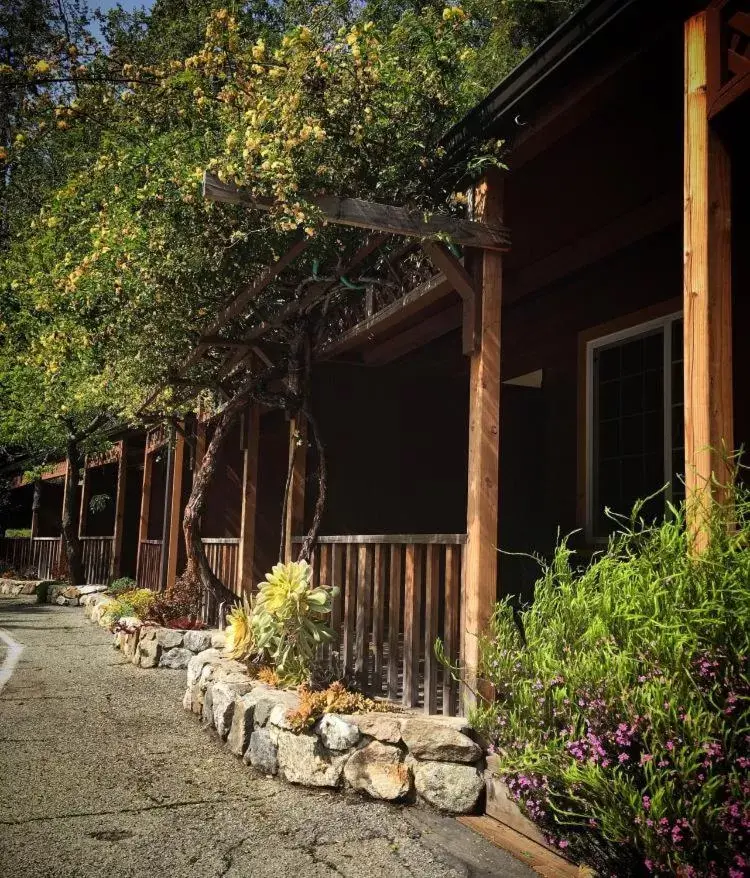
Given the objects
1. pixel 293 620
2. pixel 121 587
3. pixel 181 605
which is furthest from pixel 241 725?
pixel 121 587

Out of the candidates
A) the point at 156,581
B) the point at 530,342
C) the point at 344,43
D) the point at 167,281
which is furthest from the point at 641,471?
the point at 156,581

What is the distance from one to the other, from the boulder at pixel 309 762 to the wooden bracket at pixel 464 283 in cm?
247

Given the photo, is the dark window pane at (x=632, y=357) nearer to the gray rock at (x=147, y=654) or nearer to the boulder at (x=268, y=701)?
the boulder at (x=268, y=701)

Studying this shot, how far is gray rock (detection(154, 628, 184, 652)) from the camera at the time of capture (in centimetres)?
872

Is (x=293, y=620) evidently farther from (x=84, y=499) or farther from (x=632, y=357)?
(x=84, y=499)

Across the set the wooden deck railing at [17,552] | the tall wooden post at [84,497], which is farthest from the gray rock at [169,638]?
the wooden deck railing at [17,552]

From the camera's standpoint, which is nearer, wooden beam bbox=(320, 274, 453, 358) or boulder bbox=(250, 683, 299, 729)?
boulder bbox=(250, 683, 299, 729)

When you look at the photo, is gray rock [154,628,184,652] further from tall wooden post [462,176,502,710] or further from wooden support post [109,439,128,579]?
wooden support post [109,439,128,579]

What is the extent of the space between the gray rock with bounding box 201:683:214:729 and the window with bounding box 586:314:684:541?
3181mm

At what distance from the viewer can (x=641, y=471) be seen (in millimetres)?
6344

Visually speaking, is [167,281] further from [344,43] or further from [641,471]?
[641,471]

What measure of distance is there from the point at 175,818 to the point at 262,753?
0.94 metres

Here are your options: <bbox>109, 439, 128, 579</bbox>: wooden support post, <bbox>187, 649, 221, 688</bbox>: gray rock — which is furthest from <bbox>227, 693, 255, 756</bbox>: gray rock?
<bbox>109, 439, 128, 579</bbox>: wooden support post

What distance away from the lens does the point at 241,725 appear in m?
5.45
